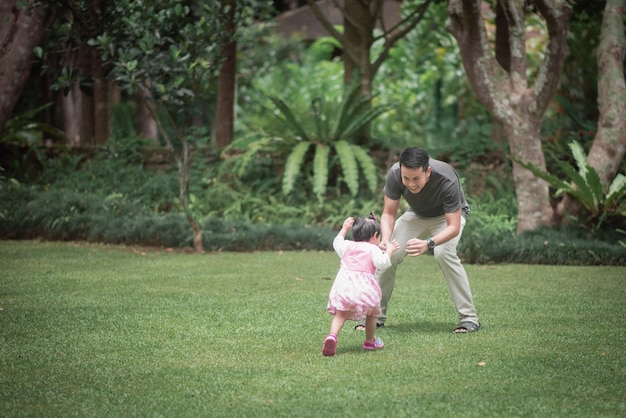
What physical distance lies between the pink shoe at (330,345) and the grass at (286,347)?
67 millimetres

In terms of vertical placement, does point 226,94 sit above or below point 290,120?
above

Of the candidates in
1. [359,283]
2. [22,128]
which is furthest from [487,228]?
[22,128]

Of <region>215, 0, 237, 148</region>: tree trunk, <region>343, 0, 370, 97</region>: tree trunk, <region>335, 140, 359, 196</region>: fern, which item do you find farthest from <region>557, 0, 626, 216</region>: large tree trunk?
<region>215, 0, 237, 148</region>: tree trunk

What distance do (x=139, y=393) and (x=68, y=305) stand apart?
307 cm

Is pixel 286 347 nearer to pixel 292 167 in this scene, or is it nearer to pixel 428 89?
pixel 292 167

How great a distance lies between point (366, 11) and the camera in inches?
581

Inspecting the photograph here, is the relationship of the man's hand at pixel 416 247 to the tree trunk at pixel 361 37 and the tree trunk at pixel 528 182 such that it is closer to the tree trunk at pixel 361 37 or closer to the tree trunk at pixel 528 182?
the tree trunk at pixel 528 182

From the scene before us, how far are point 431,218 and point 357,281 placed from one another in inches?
52.0

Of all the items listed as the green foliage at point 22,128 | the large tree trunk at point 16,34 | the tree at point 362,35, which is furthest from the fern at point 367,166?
the green foliage at point 22,128

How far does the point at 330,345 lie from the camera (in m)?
5.72

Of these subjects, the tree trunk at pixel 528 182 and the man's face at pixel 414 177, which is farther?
the tree trunk at pixel 528 182

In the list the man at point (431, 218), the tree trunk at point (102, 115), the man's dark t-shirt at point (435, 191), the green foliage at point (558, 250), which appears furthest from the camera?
the tree trunk at point (102, 115)

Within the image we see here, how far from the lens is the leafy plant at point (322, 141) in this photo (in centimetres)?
1349

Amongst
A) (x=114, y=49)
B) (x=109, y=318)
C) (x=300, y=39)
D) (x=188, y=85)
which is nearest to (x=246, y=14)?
(x=188, y=85)
